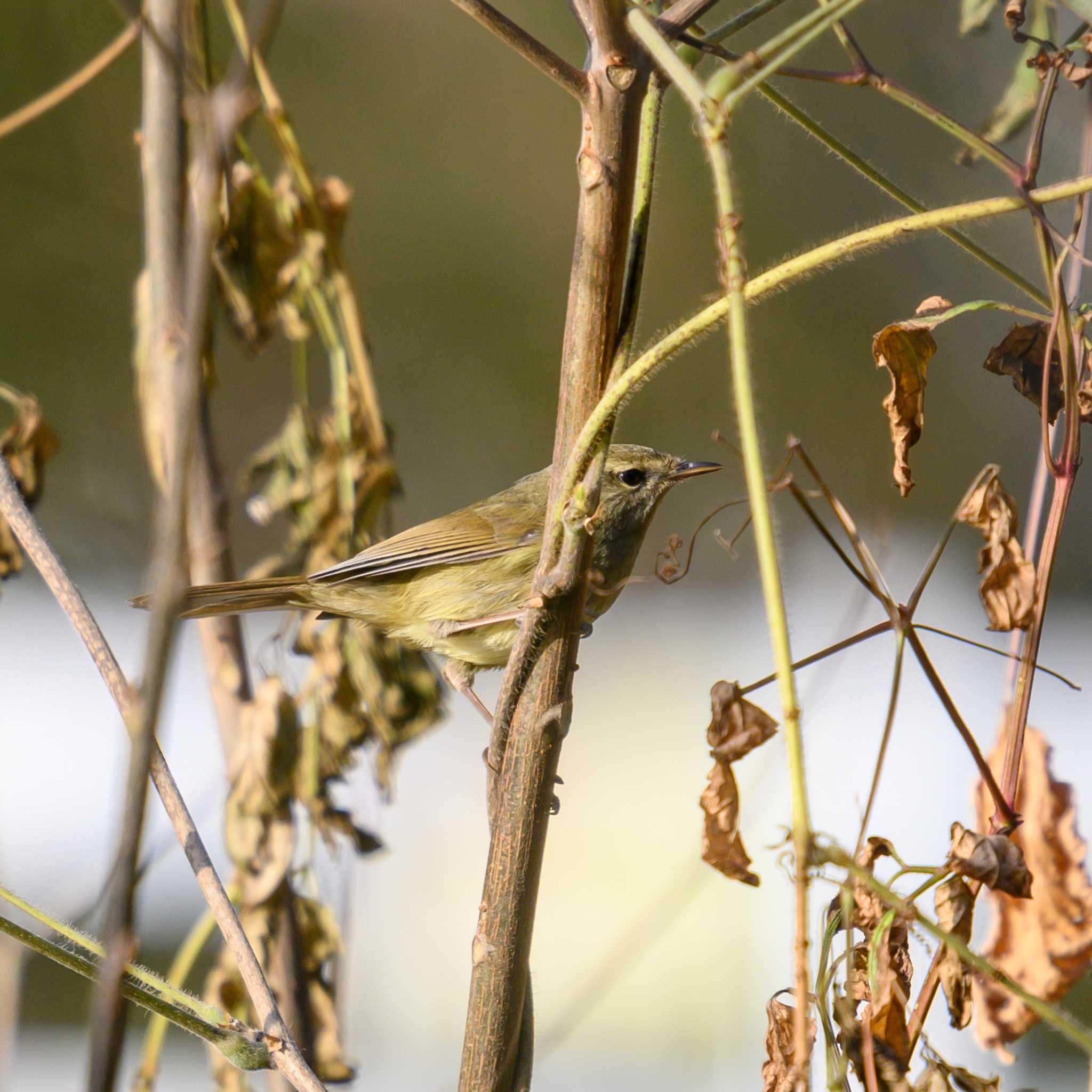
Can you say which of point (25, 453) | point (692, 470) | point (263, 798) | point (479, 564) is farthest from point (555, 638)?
point (479, 564)

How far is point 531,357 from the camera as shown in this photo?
370cm

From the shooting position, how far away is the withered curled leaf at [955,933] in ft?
2.45

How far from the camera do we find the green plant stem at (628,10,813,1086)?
0.53m

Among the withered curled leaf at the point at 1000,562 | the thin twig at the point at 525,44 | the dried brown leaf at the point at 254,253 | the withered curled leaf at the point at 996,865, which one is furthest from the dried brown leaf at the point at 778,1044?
the dried brown leaf at the point at 254,253

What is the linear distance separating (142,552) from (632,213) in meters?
2.93

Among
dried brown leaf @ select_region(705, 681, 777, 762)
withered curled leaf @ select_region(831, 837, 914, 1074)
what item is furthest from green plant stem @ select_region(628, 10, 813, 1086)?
dried brown leaf @ select_region(705, 681, 777, 762)

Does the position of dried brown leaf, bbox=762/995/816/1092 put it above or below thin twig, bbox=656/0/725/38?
below

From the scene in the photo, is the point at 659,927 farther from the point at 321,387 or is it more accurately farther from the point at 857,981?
the point at 321,387

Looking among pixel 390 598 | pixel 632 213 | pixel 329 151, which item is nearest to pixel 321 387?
pixel 329 151

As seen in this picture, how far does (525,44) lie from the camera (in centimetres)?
78

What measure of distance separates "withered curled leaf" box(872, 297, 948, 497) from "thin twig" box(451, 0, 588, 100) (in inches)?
10.8

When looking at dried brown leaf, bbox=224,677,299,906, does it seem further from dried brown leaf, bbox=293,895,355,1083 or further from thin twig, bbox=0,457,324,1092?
thin twig, bbox=0,457,324,1092

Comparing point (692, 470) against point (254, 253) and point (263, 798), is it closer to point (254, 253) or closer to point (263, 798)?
point (254, 253)

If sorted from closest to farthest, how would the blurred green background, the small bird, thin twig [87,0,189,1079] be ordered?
thin twig [87,0,189,1079] < the small bird < the blurred green background
